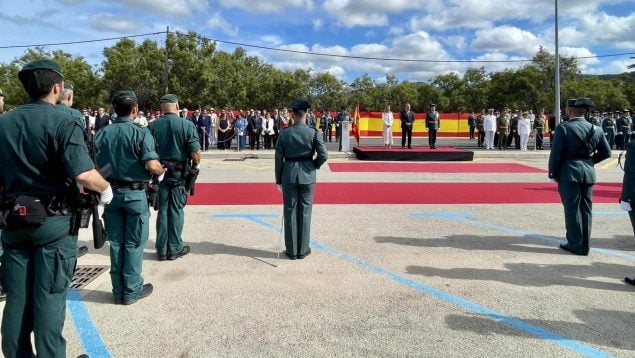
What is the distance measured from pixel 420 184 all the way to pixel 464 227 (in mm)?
5035

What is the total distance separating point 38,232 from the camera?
2.82 m

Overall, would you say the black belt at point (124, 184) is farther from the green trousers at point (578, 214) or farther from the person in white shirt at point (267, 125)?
the person in white shirt at point (267, 125)

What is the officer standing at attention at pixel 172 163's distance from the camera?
5.77 meters

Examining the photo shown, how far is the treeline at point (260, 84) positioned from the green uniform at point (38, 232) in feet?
121

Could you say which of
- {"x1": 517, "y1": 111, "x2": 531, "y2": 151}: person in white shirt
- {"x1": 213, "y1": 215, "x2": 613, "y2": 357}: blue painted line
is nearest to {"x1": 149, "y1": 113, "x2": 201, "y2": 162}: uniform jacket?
{"x1": 213, "y1": 215, "x2": 613, "y2": 357}: blue painted line

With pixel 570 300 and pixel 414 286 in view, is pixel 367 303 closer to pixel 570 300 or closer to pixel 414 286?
pixel 414 286

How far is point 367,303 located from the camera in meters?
4.53

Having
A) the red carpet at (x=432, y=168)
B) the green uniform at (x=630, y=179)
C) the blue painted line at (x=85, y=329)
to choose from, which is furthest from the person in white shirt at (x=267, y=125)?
the green uniform at (x=630, y=179)

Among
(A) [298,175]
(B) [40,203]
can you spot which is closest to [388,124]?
(A) [298,175]

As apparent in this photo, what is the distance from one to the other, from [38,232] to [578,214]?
20.0 ft

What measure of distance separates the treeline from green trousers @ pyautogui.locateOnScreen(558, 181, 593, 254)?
117 ft

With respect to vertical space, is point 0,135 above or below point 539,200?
above

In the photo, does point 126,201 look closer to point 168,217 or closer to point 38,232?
point 168,217

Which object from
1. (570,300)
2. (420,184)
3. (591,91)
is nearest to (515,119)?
(420,184)
